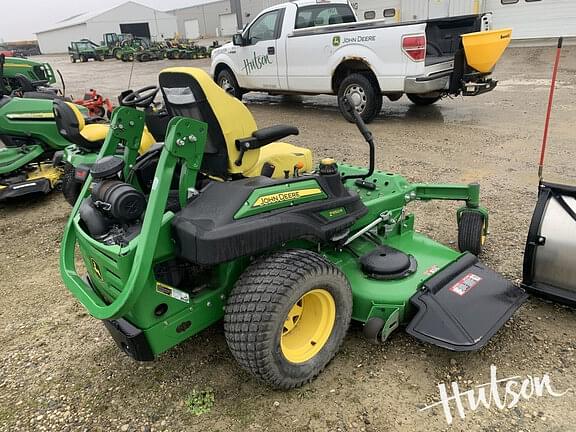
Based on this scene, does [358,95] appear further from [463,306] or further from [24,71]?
[24,71]

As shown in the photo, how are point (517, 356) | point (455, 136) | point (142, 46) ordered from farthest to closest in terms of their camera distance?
point (142, 46) < point (455, 136) < point (517, 356)

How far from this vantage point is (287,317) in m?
2.40

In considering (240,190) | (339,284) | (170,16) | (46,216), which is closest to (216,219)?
(240,190)

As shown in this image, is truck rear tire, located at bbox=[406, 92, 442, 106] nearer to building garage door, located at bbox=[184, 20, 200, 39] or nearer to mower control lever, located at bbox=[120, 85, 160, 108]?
mower control lever, located at bbox=[120, 85, 160, 108]

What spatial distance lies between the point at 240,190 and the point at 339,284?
0.72 m

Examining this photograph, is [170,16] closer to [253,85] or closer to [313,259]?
[253,85]

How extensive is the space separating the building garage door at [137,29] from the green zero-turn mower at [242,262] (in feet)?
186

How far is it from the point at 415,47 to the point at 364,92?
113cm

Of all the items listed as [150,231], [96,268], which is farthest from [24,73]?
[150,231]

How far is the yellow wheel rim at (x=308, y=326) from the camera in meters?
2.58

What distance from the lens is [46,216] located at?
5293 millimetres

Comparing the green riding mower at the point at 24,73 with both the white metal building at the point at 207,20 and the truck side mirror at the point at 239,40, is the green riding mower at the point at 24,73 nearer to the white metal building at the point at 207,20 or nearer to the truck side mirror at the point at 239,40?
the truck side mirror at the point at 239,40

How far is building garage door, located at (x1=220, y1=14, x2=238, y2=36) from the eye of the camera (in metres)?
49.4

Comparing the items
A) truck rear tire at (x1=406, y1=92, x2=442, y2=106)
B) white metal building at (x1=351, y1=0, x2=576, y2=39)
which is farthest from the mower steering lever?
white metal building at (x1=351, y1=0, x2=576, y2=39)
